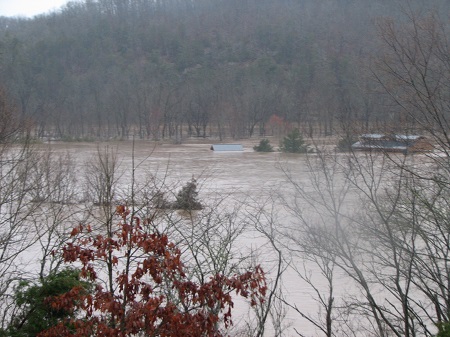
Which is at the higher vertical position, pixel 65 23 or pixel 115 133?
pixel 65 23

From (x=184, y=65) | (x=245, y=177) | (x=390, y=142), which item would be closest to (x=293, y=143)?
(x=245, y=177)

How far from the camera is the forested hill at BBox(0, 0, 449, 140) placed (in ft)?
232

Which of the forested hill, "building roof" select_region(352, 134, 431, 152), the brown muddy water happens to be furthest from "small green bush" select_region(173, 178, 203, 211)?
the forested hill

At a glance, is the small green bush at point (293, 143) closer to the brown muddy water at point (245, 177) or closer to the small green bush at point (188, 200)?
the brown muddy water at point (245, 177)

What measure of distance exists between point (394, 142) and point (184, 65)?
358ft

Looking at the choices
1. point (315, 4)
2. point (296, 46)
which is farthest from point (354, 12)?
point (315, 4)

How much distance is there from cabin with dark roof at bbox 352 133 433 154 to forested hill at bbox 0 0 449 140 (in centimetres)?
1479

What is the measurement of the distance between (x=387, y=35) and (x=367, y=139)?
1.50 metres

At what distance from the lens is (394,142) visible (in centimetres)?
841

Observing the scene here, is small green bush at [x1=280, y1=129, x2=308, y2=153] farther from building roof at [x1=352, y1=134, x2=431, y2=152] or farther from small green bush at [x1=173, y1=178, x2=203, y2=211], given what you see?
building roof at [x1=352, y1=134, x2=431, y2=152]

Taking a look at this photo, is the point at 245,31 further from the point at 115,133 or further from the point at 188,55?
the point at 115,133

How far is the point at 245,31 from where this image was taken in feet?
429

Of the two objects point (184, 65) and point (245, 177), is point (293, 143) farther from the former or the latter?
point (184, 65)

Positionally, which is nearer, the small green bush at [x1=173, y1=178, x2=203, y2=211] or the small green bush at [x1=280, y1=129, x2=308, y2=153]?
the small green bush at [x1=173, y1=178, x2=203, y2=211]
